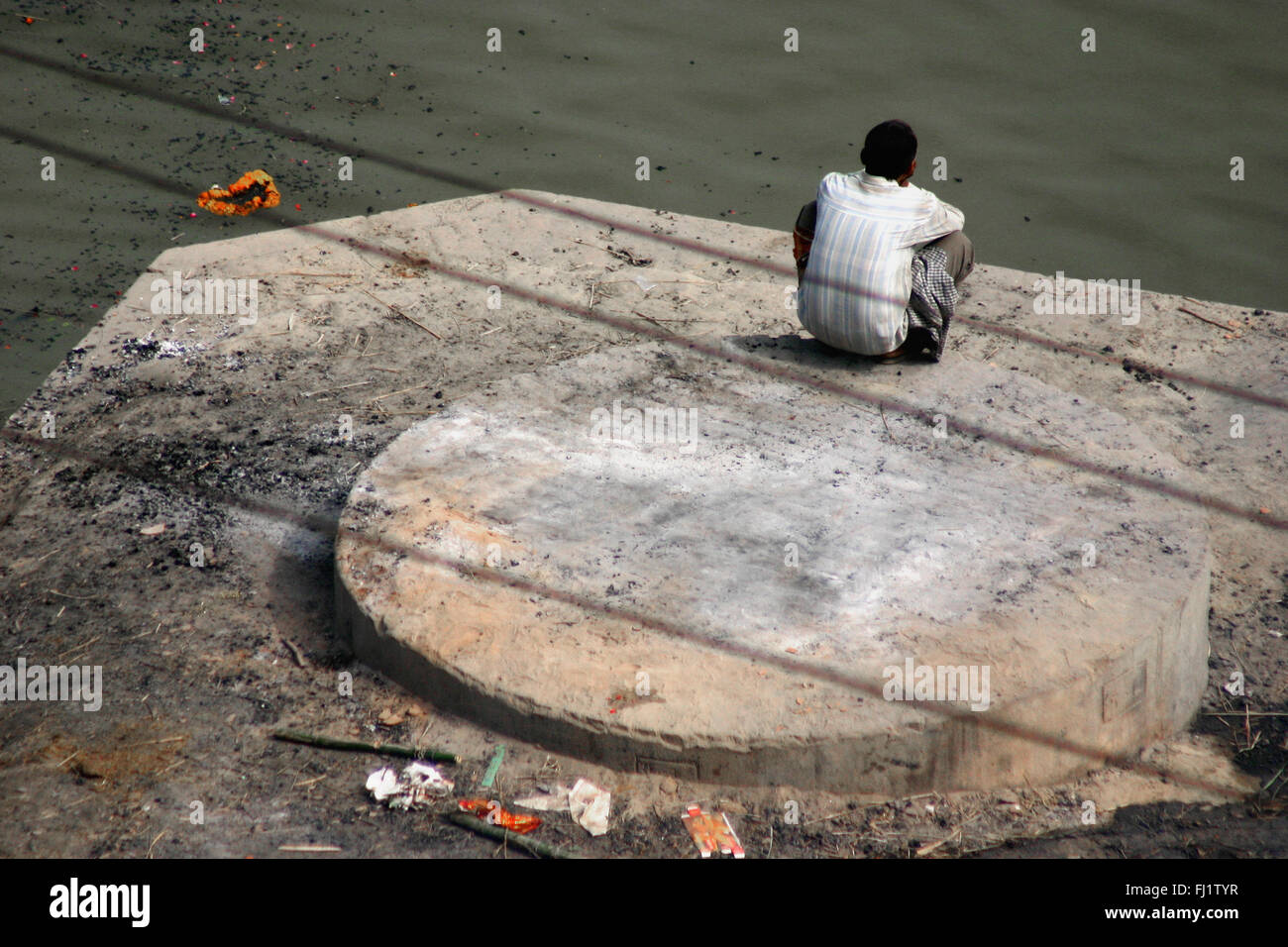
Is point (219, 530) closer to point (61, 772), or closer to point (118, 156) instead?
point (61, 772)

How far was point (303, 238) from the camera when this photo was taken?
20.3ft

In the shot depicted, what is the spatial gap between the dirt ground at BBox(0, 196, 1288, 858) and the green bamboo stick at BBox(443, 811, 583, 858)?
33 millimetres

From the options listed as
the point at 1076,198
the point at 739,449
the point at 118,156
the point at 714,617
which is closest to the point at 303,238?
the point at 118,156

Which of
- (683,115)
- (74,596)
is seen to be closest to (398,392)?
(74,596)

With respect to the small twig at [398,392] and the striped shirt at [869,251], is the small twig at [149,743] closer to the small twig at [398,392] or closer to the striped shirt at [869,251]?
the small twig at [398,392]

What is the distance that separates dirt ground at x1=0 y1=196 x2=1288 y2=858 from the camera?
124 inches

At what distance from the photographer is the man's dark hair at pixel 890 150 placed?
13.5 feet

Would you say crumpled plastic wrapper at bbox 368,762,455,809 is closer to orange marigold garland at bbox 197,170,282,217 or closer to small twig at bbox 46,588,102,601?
small twig at bbox 46,588,102,601

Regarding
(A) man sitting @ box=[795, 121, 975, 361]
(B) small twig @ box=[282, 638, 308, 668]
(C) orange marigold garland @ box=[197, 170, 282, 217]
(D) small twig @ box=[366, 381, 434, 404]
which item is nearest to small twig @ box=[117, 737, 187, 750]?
(B) small twig @ box=[282, 638, 308, 668]

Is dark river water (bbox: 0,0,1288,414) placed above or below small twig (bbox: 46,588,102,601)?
above

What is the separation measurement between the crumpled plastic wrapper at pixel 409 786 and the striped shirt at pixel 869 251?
2180mm

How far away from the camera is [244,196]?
6.54 meters

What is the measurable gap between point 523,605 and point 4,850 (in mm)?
1451

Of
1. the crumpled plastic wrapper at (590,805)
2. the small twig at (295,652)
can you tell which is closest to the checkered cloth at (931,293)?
the crumpled plastic wrapper at (590,805)
